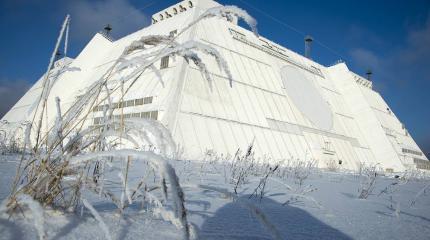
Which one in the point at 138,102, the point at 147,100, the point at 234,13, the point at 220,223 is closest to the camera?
the point at 234,13

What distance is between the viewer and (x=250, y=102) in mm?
15047

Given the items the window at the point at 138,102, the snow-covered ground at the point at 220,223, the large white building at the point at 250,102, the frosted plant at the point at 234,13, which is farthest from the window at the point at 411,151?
the frosted plant at the point at 234,13

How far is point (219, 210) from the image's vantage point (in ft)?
5.75

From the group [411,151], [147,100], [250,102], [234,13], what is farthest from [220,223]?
[411,151]

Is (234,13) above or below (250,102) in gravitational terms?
below

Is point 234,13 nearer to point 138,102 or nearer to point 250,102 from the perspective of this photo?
point 138,102

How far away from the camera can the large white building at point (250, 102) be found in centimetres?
1256

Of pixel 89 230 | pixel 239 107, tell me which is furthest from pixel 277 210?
pixel 239 107

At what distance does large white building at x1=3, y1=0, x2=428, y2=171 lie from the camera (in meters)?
12.6

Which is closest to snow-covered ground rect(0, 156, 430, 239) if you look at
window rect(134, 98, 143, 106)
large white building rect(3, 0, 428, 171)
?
large white building rect(3, 0, 428, 171)

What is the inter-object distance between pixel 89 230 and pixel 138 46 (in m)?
0.67

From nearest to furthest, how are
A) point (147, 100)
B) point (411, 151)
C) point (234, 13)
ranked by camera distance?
1. point (234, 13)
2. point (147, 100)
3. point (411, 151)

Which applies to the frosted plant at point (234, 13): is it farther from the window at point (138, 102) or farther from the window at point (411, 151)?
the window at point (411, 151)

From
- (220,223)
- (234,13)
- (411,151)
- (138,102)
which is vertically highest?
(138,102)
